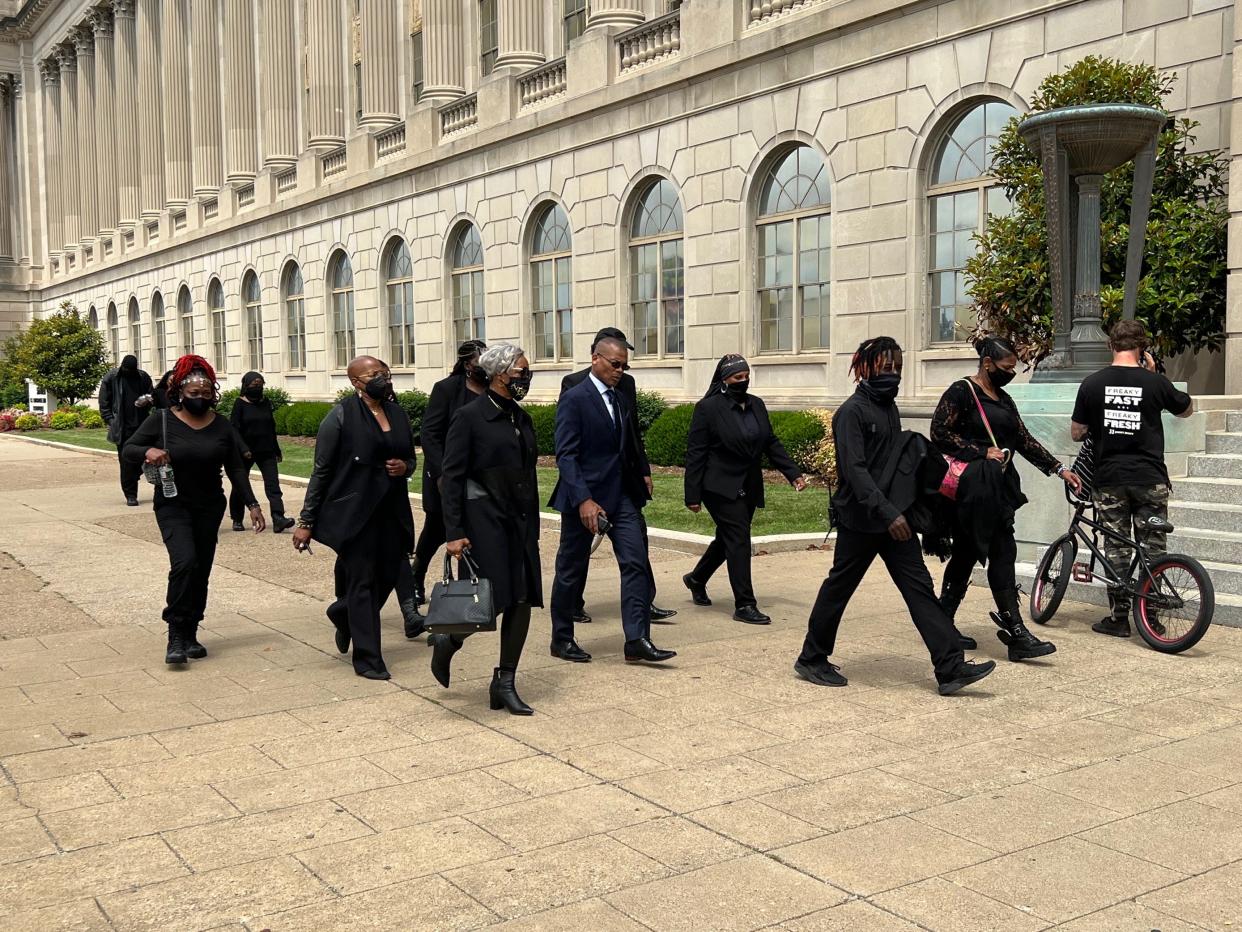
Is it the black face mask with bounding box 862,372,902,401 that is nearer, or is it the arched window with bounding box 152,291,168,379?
the black face mask with bounding box 862,372,902,401

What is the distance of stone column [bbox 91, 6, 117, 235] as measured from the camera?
A: 2330 inches

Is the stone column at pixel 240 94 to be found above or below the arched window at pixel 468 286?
above

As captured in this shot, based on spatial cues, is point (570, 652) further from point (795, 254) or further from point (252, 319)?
point (252, 319)

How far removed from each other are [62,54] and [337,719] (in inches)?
2658

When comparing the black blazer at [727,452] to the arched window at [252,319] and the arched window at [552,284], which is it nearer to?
the arched window at [552,284]

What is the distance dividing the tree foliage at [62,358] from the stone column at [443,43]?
23.1 m

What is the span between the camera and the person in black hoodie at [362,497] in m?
7.86

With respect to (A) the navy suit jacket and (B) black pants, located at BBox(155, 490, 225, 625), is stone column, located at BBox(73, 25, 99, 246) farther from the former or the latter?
(A) the navy suit jacket

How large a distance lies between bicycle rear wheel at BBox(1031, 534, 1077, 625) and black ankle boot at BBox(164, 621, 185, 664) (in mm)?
5577

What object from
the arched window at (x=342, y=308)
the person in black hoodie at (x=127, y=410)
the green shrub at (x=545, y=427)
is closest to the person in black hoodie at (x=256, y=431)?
the person in black hoodie at (x=127, y=410)

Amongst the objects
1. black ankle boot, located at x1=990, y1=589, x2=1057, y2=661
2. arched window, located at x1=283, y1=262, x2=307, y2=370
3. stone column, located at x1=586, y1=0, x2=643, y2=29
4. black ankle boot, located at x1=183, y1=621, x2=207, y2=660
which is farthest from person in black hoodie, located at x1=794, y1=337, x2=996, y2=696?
arched window, located at x1=283, y1=262, x2=307, y2=370

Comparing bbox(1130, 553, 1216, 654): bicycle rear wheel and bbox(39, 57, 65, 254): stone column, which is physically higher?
bbox(39, 57, 65, 254): stone column

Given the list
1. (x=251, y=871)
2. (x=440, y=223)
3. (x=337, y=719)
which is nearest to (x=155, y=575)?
(x=337, y=719)

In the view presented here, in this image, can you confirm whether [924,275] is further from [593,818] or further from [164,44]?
[164,44]
